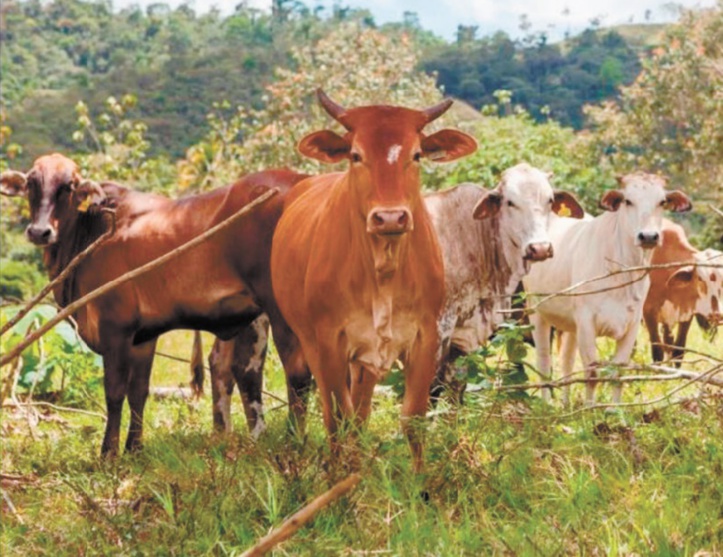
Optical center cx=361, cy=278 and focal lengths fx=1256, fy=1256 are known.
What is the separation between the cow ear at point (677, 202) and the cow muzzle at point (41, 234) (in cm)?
377

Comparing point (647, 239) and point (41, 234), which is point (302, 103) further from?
point (41, 234)

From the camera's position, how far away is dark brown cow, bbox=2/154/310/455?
6699mm

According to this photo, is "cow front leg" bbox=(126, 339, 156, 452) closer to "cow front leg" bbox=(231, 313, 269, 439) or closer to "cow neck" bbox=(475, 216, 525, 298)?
"cow front leg" bbox=(231, 313, 269, 439)

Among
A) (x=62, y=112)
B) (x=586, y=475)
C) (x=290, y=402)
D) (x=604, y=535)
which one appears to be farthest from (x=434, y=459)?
(x=62, y=112)

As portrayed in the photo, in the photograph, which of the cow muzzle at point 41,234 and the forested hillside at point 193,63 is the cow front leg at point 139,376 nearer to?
the cow muzzle at point 41,234

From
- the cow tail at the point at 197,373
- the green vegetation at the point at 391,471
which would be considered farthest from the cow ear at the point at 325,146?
the cow tail at the point at 197,373

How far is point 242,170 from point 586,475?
21904 millimetres

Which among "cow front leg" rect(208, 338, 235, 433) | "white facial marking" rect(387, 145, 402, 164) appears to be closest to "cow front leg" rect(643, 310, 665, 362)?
"cow front leg" rect(208, 338, 235, 433)

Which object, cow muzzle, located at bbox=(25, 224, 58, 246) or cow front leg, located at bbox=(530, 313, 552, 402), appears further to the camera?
cow front leg, located at bbox=(530, 313, 552, 402)

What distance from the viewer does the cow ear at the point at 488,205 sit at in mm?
7348

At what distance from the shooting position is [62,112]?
7038 centimetres

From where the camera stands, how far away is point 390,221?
4.73 meters

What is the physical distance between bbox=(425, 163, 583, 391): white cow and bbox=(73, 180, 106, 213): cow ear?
196 centimetres

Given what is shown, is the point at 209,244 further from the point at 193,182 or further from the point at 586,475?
the point at 193,182
